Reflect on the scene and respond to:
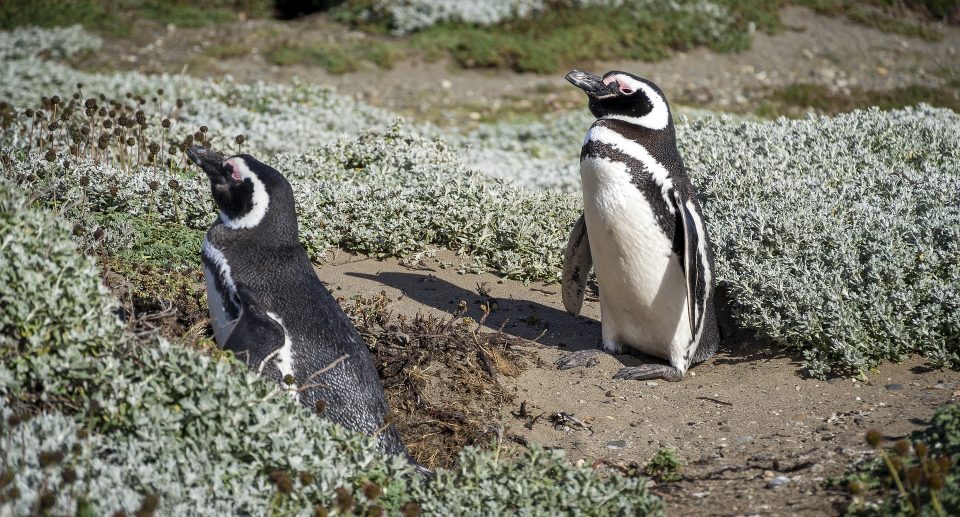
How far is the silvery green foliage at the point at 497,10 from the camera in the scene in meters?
12.9

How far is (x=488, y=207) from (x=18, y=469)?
3820 millimetres

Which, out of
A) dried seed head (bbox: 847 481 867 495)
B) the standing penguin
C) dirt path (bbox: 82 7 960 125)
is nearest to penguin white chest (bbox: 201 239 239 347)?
the standing penguin

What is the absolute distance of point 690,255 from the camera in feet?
15.6

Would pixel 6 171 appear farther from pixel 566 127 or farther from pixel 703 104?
pixel 703 104

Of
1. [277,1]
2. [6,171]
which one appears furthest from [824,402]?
[277,1]

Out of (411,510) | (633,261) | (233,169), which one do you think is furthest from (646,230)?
(411,510)

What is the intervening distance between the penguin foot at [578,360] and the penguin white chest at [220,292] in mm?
1733

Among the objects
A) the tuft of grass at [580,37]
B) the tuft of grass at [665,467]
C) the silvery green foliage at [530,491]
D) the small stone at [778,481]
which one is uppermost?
the silvery green foliage at [530,491]

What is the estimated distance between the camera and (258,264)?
3941 mm

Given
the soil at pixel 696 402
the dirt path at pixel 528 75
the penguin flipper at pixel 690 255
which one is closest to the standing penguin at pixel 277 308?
the soil at pixel 696 402

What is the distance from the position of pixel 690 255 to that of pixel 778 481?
150 cm

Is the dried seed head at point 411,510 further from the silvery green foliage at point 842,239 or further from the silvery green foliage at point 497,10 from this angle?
the silvery green foliage at point 497,10

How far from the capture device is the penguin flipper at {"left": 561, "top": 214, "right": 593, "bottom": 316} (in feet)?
17.5

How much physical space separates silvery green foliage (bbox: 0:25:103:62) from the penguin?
8.56 m
